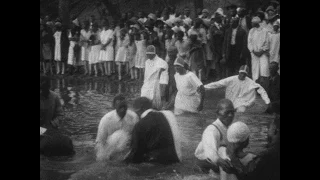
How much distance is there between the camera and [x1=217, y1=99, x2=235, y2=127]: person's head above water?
28.2 feet

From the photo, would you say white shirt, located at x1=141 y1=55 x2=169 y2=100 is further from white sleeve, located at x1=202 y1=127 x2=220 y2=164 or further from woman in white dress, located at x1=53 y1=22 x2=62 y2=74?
woman in white dress, located at x1=53 y1=22 x2=62 y2=74

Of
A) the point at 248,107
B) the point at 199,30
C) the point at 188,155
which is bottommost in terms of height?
the point at 188,155

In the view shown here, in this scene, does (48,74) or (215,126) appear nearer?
(215,126)

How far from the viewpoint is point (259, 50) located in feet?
29.1

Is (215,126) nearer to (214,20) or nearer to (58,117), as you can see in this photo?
(214,20)

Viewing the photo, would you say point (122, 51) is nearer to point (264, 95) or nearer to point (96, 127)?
point (96, 127)

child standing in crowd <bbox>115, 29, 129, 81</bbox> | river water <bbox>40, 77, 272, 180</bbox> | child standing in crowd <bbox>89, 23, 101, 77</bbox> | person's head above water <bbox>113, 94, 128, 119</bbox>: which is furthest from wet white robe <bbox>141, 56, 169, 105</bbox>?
child standing in crowd <bbox>89, 23, 101, 77</bbox>

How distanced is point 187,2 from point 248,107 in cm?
170

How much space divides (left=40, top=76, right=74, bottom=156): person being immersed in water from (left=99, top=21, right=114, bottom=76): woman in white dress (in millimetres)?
797

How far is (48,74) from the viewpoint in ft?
29.9

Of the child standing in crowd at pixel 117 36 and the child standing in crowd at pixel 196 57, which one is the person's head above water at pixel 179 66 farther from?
the child standing in crowd at pixel 117 36

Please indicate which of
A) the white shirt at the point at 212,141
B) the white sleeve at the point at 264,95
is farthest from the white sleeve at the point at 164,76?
the white sleeve at the point at 264,95
